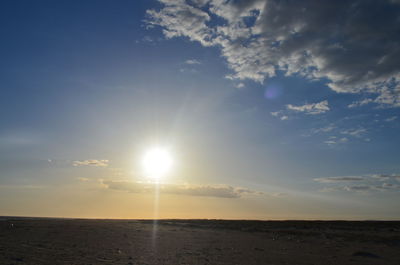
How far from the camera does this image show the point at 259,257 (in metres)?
25.7

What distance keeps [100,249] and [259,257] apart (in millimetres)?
11737

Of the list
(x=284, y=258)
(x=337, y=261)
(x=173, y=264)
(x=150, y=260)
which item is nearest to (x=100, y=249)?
(x=150, y=260)

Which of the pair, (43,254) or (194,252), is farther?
(194,252)

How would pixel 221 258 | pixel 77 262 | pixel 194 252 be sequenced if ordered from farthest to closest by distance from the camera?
pixel 194 252
pixel 221 258
pixel 77 262

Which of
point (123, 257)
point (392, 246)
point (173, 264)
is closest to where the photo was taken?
point (173, 264)

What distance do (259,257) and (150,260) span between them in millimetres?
8345

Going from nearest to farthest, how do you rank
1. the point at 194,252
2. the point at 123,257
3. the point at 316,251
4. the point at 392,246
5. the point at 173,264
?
1. the point at 173,264
2. the point at 123,257
3. the point at 194,252
4. the point at 316,251
5. the point at 392,246

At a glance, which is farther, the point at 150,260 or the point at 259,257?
the point at 259,257

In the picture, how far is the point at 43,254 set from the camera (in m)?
21.5

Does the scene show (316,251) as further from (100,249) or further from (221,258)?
(100,249)

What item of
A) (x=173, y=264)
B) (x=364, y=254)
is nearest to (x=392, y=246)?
(x=364, y=254)

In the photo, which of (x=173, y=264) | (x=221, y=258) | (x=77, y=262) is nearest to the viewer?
(x=77, y=262)

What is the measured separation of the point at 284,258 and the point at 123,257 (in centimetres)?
1154

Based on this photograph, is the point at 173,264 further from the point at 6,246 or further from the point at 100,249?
the point at 6,246
